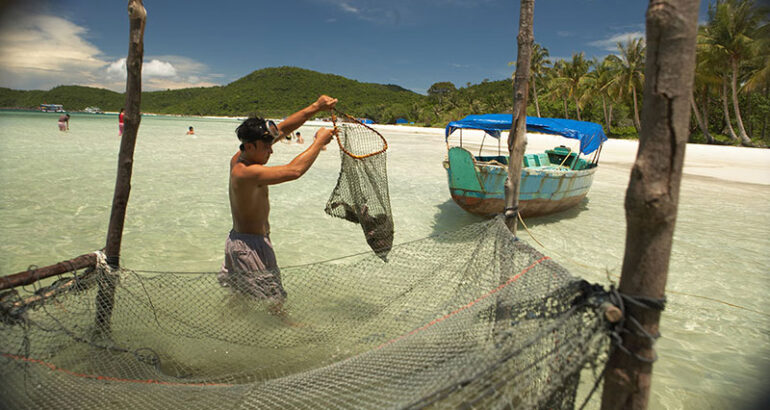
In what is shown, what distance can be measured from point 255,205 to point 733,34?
28060 mm

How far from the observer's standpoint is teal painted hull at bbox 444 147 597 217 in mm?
6953

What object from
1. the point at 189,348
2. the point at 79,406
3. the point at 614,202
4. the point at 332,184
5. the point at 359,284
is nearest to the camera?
the point at 79,406

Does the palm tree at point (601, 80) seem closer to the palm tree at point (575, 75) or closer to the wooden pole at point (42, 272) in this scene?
the palm tree at point (575, 75)

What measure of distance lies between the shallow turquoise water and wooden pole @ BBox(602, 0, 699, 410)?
2.01 meters

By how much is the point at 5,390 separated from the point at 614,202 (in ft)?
36.4

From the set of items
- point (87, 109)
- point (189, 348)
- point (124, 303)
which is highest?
point (87, 109)

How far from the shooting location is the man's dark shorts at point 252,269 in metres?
2.88

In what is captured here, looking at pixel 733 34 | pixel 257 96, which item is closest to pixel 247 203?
pixel 733 34

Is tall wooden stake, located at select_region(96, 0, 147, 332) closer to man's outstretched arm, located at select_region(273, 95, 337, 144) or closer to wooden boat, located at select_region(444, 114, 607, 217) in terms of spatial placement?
man's outstretched arm, located at select_region(273, 95, 337, 144)

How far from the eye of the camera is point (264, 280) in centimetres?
292

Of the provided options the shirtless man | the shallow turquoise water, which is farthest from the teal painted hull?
the shirtless man

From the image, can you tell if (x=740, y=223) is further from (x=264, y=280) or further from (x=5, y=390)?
(x=5, y=390)

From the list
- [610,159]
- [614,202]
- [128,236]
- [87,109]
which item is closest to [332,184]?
[128,236]

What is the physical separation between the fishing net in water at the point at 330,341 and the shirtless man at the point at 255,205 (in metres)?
0.16
